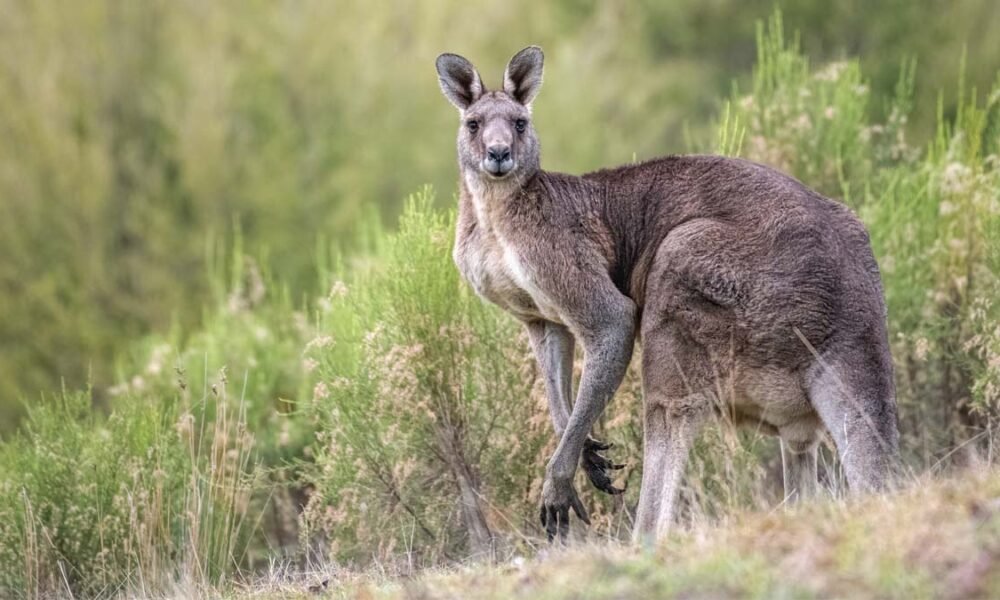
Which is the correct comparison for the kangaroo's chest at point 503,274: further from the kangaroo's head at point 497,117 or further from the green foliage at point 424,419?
the green foliage at point 424,419

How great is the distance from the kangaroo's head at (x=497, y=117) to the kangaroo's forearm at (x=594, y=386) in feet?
2.77

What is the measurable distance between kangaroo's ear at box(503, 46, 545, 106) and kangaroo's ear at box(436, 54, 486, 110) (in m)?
0.13

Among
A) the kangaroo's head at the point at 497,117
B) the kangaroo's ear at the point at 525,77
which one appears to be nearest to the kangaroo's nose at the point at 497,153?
the kangaroo's head at the point at 497,117

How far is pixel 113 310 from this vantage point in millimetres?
17594

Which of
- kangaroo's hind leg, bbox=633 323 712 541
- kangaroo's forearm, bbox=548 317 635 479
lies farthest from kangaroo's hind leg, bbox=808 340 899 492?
kangaroo's forearm, bbox=548 317 635 479

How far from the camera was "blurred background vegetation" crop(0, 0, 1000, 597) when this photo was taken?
744 centimetres

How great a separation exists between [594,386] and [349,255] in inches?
258

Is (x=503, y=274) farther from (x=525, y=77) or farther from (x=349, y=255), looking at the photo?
(x=349, y=255)

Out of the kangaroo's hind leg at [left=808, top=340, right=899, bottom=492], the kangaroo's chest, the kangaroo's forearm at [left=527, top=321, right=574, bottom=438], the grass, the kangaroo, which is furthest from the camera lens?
the kangaroo's forearm at [left=527, top=321, right=574, bottom=438]

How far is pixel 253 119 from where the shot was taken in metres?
19.0

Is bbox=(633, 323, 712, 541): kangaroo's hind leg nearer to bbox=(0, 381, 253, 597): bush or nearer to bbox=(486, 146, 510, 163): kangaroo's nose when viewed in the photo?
bbox=(486, 146, 510, 163): kangaroo's nose

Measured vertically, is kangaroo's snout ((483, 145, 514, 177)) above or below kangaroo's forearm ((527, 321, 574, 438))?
above

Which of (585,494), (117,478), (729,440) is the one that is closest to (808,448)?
(729,440)

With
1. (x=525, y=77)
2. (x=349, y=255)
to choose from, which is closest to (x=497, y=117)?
(x=525, y=77)
